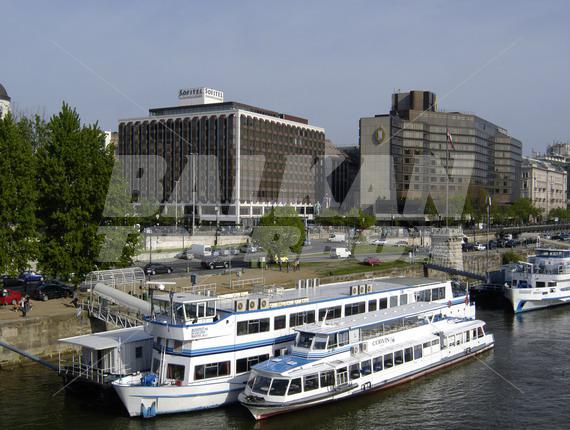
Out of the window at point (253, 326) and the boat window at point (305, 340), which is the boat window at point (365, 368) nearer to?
the boat window at point (305, 340)

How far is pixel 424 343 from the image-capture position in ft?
122

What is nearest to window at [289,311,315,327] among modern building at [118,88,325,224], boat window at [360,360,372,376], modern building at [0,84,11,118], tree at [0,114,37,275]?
boat window at [360,360,372,376]

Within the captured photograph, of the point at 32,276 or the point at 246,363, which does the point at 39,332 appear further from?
the point at 32,276

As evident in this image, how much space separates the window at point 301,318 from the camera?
34.6m

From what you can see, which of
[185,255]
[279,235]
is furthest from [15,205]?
[185,255]

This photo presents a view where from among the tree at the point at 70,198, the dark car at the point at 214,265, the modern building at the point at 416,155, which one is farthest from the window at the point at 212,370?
the modern building at the point at 416,155

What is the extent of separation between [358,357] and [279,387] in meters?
5.71

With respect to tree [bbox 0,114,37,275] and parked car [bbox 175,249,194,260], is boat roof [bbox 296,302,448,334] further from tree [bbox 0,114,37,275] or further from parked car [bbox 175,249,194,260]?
parked car [bbox 175,249,194,260]

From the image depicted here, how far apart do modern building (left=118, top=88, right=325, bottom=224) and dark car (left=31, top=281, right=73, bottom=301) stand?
86298 millimetres

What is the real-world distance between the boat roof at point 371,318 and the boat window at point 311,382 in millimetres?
2459

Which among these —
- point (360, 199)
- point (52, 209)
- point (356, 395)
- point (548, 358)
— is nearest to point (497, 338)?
point (548, 358)

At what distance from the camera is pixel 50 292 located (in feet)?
155

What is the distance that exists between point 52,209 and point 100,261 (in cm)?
544

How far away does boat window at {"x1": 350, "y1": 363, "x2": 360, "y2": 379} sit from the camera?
32125 millimetres
